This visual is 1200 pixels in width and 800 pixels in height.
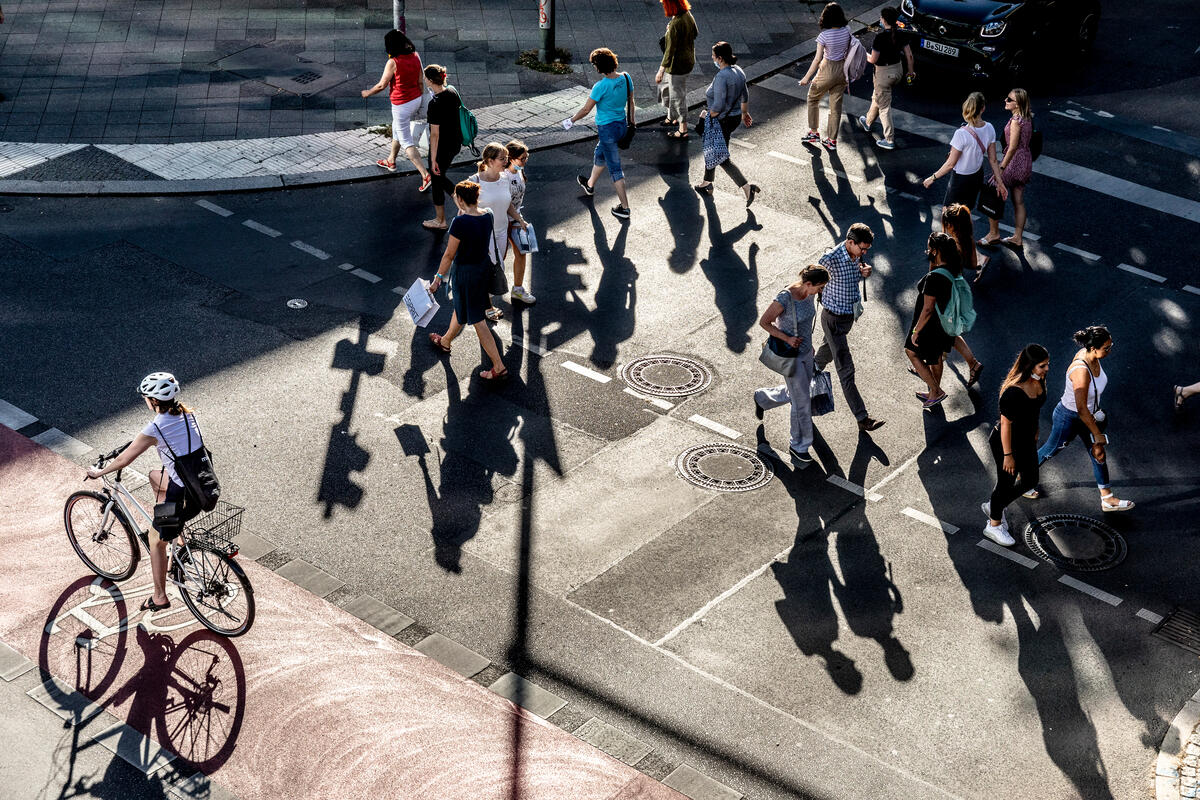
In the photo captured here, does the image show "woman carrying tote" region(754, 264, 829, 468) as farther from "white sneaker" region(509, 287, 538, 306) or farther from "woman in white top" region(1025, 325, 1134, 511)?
"white sneaker" region(509, 287, 538, 306)

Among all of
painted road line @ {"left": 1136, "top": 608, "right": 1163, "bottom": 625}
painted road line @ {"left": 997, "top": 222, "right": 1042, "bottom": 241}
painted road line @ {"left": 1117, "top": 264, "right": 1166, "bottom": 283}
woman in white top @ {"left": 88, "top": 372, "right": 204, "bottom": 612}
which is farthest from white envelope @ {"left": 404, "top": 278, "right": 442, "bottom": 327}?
painted road line @ {"left": 1117, "top": 264, "right": 1166, "bottom": 283}

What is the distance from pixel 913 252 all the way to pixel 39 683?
33.5ft

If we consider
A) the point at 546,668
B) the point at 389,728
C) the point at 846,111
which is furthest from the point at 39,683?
the point at 846,111

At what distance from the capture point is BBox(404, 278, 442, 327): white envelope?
479 inches

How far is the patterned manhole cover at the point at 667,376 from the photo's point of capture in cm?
1206

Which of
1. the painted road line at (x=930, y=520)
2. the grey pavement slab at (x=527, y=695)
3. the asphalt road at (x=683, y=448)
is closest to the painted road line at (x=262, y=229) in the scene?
the asphalt road at (x=683, y=448)

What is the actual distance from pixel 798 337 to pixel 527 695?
3930 millimetres

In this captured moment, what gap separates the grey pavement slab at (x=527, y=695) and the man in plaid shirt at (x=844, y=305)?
4.20 meters

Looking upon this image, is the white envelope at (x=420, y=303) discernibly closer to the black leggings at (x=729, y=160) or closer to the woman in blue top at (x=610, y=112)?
the woman in blue top at (x=610, y=112)

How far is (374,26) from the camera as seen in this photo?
21.2 meters

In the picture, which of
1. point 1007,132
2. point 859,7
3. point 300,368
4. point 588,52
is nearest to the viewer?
point 300,368

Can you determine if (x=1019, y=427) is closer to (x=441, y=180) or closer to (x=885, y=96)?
(x=441, y=180)

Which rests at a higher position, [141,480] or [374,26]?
[374,26]

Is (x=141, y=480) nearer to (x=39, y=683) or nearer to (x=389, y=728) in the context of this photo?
(x=39, y=683)
